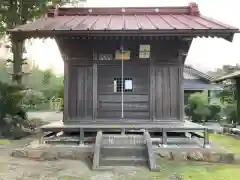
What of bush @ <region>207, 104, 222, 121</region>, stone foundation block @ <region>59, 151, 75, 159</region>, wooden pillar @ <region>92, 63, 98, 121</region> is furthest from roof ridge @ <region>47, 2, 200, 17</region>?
bush @ <region>207, 104, 222, 121</region>

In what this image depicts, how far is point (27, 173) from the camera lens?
25.1 feet

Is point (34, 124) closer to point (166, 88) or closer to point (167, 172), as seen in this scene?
point (166, 88)

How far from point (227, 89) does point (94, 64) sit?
1969 centimetres

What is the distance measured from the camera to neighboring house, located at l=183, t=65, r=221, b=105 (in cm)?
3748

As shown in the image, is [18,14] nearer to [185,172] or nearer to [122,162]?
[122,162]

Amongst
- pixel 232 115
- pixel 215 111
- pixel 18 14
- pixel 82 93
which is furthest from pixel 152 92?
pixel 215 111

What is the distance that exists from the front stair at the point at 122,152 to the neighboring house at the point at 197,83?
1100 inches

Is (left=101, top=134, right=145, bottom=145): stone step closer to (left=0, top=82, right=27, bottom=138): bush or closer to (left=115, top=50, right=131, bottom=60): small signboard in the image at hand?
(left=115, top=50, right=131, bottom=60): small signboard

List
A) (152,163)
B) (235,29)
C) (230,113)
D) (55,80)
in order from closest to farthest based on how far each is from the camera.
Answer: (152,163) → (235,29) → (230,113) → (55,80)

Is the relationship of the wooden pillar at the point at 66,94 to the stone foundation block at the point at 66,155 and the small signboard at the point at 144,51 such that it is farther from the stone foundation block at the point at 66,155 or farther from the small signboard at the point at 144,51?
the small signboard at the point at 144,51

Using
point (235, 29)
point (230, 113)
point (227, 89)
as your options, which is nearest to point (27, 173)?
point (235, 29)

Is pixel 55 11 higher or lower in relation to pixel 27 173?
higher

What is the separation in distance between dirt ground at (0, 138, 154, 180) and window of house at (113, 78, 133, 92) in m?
3.31

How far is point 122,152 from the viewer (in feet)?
29.6
